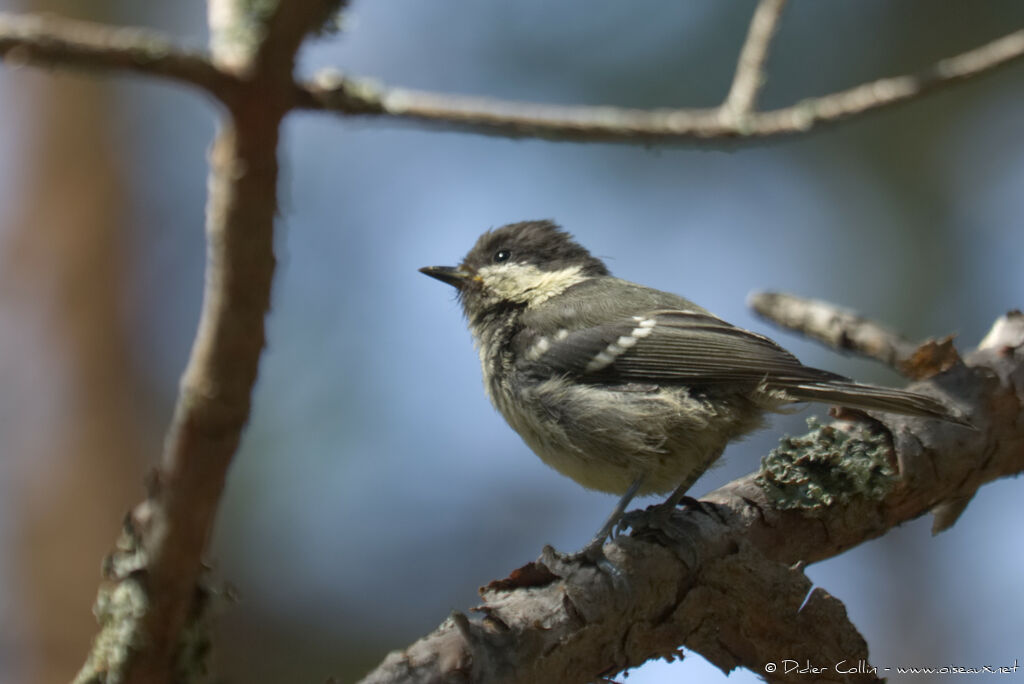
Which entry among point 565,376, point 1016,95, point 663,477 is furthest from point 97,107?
point 1016,95

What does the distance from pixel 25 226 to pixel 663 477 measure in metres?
4.88

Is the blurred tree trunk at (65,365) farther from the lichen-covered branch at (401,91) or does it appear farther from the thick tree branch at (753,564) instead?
the lichen-covered branch at (401,91)

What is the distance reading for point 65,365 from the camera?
5785 millimetres

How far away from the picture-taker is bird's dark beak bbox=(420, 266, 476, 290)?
3.95m

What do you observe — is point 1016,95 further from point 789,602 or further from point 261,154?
point 261,154

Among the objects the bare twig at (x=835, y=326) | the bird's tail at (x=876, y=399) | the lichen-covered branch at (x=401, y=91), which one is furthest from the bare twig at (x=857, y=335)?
the lichen-covered branch at (x=401, y=91)

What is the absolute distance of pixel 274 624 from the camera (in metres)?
5.85

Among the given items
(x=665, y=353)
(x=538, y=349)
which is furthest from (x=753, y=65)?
(x=538, y=349)

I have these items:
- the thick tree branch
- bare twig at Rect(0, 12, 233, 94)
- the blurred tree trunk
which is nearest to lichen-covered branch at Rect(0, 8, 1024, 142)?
bare twig at Rect(0, 12, 233, 94)

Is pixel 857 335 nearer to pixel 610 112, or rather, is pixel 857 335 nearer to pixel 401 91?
pixel 610 112

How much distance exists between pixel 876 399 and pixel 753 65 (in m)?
1.16

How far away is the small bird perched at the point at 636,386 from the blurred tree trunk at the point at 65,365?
120 inches

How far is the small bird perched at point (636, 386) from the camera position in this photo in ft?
9.93

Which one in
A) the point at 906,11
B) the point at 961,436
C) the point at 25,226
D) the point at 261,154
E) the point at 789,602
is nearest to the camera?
the point at 261,154
